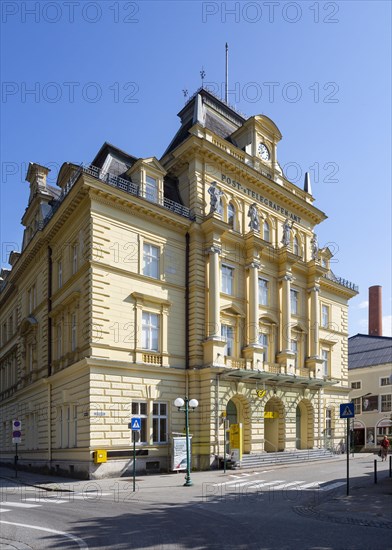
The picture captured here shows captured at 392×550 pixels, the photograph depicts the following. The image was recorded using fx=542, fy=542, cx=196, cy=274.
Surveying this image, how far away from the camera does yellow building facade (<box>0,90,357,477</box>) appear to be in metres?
27.7

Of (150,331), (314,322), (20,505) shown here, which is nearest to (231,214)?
(150,331)

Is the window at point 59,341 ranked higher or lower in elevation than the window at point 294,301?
lower

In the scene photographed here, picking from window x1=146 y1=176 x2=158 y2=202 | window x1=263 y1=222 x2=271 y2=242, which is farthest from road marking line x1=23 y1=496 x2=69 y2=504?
window x1=263 y1=222 x2=271 y2=242

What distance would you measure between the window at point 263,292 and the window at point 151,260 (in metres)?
8.33

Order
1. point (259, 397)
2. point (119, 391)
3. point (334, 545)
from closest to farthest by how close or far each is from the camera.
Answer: point (334, 545), point (119, 391), point (259, 397)

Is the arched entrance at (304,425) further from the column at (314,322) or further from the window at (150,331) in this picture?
the window at (150,331)

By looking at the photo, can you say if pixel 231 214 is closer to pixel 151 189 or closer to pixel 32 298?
pixel 151 189

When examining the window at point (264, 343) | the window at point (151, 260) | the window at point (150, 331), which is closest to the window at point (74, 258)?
the window at point (151, 260)

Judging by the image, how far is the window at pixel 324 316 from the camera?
143ft

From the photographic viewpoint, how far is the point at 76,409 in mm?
28156

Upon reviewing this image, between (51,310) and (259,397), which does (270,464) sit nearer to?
(259,397)

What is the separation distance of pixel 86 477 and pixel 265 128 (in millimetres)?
25141

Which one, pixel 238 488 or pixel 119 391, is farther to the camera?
pixel 119 391

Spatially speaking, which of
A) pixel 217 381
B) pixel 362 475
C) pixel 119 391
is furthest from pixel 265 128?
pixel 362 475
